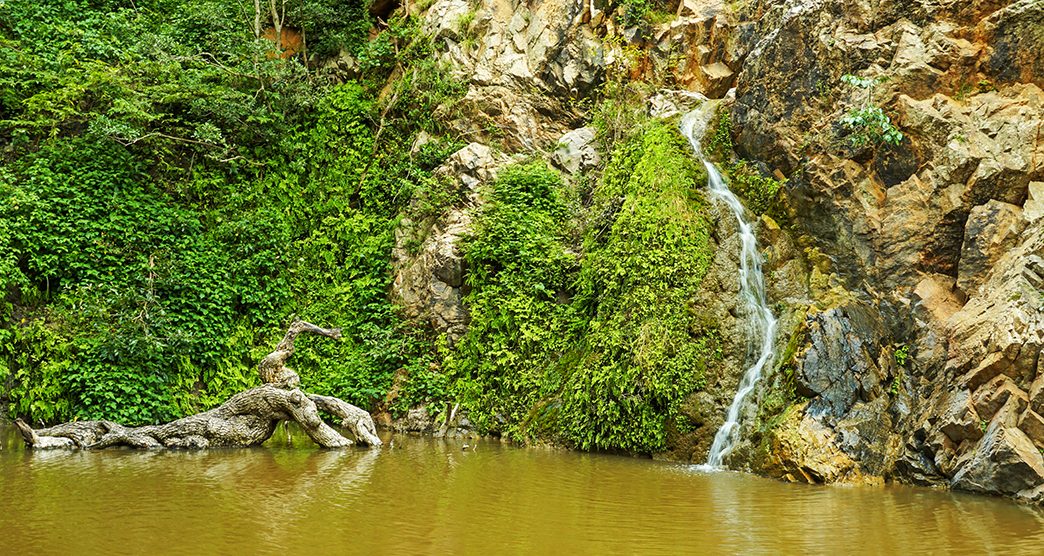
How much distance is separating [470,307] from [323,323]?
10.9 feet

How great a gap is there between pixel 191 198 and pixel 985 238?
14727mm

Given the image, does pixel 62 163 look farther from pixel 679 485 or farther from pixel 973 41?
pixel 973 41

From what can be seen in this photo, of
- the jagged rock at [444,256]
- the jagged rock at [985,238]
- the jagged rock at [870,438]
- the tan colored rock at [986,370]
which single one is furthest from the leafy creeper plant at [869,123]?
the jagged rock at [444,256]

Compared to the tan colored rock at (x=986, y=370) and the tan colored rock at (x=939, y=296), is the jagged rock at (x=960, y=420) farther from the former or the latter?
the tan colored rock at (x=939, y=296)

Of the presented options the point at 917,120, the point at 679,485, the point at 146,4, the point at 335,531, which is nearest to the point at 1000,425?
the point at 679,485

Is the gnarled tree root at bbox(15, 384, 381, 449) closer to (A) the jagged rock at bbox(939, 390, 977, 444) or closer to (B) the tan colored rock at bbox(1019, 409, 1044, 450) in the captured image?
(A) the jagged rock at bbox(939, 390, 977, 444)

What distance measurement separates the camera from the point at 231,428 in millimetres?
12086

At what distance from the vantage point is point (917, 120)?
444 inches

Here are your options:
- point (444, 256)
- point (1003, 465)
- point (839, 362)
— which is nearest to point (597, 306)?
point (444, 256)

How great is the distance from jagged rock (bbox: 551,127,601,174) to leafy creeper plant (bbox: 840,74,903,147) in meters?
5.51

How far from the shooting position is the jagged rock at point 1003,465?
800cm

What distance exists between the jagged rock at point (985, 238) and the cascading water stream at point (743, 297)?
266cm

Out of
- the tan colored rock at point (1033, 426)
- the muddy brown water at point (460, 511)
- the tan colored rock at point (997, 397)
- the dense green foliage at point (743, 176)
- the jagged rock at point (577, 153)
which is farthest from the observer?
the jagged rock at point (577, 153)

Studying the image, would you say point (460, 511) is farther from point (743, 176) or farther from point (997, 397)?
point (743, 176)
